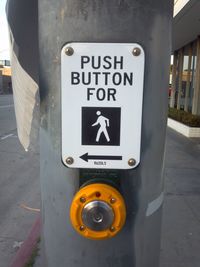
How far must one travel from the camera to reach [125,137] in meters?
0.96

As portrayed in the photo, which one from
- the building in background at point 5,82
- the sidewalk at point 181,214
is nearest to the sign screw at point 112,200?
the sidewalk at point 181,214

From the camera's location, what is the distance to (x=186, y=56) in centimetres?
1695

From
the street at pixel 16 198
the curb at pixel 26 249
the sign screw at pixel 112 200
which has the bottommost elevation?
the street at pixel 16 198

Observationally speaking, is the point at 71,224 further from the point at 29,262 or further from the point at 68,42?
the point at 29,262

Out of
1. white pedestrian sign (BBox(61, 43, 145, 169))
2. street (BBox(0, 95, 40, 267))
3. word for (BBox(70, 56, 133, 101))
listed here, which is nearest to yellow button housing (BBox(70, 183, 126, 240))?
white pedestrian sign (BBox(61, 43, 145, 169))

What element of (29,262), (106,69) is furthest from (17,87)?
(29,262)

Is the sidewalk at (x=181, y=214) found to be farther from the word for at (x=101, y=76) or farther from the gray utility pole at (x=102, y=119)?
the word for at (x=101, y=76)

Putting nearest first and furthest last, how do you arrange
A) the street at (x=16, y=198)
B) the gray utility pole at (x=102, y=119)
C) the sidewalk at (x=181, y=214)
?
the gray utility pole at (x=102, y=119)
the sidewalk at (x=181, y=214)
the street at (x=16, y=198)

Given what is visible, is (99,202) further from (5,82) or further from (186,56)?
(5,82)

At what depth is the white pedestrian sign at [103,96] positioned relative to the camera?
928mm

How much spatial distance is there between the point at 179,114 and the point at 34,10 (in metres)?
13.1

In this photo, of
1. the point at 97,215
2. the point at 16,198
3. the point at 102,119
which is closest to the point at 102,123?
the point at 102,119

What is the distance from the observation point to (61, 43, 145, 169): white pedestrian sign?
36.5 inches

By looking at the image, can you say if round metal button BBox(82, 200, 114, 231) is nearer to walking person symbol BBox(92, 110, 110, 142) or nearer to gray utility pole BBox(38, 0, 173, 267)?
gray utility pole BBox(38, 0, 173, 267)
